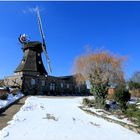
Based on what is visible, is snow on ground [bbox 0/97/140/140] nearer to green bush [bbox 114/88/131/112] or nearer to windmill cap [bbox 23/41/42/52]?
green bush [bbox 114/88/131/112]

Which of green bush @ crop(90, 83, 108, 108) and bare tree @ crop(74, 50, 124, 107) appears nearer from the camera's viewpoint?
green bush @ crop(90, 83, 108, 108)

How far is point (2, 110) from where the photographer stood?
16.4m

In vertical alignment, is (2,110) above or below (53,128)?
above

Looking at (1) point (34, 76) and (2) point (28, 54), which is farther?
(2) point (28, 54)

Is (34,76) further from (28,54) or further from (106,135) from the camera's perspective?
(106,135)

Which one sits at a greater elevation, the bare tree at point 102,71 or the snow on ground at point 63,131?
the bare tree at point 102,71

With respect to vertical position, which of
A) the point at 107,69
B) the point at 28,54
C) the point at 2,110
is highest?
the point at 28,54

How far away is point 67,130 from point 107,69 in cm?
1424

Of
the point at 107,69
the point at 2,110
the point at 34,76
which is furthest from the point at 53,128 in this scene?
the point at 34,76

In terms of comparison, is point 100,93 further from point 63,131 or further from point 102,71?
point 63,131

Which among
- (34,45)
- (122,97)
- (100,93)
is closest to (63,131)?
(122,97)

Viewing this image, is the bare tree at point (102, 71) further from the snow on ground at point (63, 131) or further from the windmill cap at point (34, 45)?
the windmill cap at point (34, 45)

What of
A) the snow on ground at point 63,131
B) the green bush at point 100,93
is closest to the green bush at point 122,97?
the green bush at point 100,93

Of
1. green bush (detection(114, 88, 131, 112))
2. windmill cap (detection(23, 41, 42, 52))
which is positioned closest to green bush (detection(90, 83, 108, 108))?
green bush (detection(114, 88, 131, 112))
